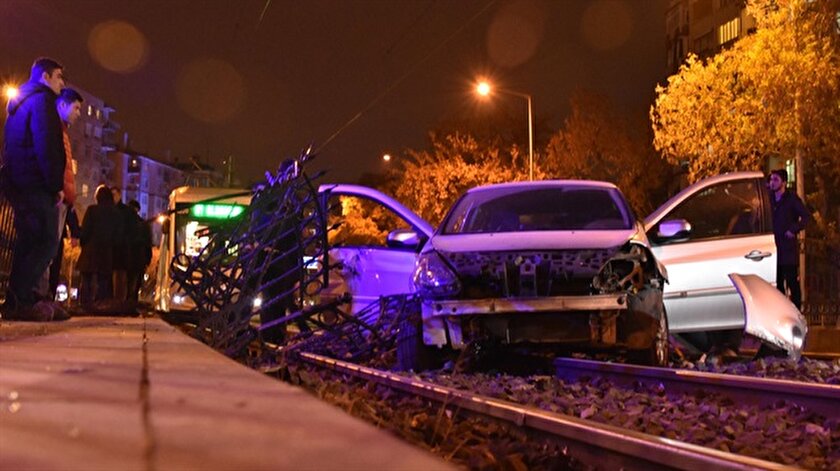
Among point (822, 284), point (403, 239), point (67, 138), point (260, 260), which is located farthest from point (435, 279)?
point (822, 284)

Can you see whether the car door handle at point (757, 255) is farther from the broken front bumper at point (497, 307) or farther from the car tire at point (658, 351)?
the broken front bumper at point (497, 307)

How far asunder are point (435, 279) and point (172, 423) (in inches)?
183

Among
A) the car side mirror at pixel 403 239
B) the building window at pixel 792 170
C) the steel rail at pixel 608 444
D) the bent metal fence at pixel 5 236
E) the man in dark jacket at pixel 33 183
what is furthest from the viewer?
the building window at pixel 792 170

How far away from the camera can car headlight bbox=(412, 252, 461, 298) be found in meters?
7.15

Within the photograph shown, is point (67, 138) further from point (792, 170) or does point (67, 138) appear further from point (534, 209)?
point (792, 170)

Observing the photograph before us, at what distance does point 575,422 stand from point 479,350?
3533 millimetres

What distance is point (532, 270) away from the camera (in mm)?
6902

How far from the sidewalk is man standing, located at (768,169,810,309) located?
8.81 m

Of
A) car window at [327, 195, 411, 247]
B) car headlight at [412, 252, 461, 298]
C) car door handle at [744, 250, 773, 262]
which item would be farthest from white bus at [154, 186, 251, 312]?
car window at [327, 195, 411, 247]

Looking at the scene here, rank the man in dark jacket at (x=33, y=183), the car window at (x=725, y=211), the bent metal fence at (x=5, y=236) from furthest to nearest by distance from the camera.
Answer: the bent metal fence at (x=5, y=236)
the car window at (x=725, y=211)
the man in dark jacket at (x=33, y=183)

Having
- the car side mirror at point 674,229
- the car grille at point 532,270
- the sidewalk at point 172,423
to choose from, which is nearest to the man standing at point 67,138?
the car grille at point 532,270

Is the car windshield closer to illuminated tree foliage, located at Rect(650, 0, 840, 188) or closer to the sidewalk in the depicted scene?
the sidewalk

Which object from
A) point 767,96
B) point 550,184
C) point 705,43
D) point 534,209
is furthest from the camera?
point 705,43

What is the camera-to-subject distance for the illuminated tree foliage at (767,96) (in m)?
18.0
